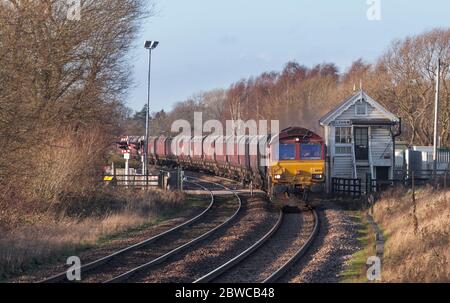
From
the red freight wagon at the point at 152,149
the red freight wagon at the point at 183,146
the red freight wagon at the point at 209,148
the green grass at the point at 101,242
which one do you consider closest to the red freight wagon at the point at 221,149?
the red freight wagon at the point at 209,148

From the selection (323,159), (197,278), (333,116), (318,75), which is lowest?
(197,278)

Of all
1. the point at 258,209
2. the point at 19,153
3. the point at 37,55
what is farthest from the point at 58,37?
the point at 258,209

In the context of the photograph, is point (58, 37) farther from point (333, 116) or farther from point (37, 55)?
point (333, 116)

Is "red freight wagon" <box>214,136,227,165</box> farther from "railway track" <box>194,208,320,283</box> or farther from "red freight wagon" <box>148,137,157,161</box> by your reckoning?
"red freight wagon" <box>148,137,157,161</box>

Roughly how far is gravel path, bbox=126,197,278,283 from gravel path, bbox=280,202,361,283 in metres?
1.61

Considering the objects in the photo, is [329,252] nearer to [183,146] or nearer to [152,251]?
[152,251]

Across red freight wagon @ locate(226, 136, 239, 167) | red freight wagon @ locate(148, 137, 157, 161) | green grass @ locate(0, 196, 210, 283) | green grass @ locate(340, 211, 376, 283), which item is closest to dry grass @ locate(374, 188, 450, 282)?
green grass @ locate(340, 211, 376, 283)

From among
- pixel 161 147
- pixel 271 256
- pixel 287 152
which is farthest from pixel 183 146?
pixel 271 256

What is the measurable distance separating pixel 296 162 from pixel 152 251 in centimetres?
1137

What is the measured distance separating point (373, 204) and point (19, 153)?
12.6m

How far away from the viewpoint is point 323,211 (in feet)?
84.4

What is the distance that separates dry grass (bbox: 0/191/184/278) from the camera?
14.1m

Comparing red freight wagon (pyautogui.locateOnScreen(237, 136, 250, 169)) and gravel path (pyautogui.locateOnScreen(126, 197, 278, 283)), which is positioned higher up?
red freight wagon (pyautogui.locateOnScreen(237, 136, 250, 169))

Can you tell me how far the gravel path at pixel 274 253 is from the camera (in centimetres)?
1252
